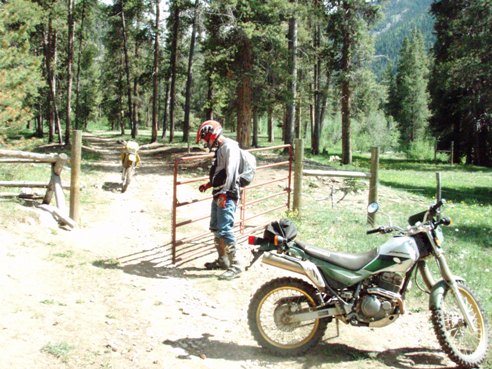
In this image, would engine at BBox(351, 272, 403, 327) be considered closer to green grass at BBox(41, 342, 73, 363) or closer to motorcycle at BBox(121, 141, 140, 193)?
green grass at BBox(41, 342, 73, 363)

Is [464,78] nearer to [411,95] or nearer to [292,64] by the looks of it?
[292,64]

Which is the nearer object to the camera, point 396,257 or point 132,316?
point 396,257

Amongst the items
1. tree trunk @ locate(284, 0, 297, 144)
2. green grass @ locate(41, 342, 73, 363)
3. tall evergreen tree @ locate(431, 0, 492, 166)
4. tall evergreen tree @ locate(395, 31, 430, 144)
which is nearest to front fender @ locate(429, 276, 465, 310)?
green grass @ locate(41, 342, 73, 363)

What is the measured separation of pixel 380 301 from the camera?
4.95 m

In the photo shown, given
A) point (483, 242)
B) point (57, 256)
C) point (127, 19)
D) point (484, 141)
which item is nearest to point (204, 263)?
point (57, 256)

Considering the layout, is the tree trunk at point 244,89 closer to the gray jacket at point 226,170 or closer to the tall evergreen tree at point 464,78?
the tall evergreen tree at point 464,78

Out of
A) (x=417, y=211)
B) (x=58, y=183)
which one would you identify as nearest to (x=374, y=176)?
(x=417, y=211)

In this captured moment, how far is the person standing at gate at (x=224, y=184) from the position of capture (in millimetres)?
7121

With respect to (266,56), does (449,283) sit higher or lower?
lower

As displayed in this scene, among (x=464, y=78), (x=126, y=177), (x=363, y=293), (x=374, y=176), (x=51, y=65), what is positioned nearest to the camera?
(x=363, y=293)

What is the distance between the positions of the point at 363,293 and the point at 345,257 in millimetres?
395

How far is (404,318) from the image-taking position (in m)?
6.29

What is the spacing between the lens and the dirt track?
16.0 ft

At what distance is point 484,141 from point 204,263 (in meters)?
33.3
